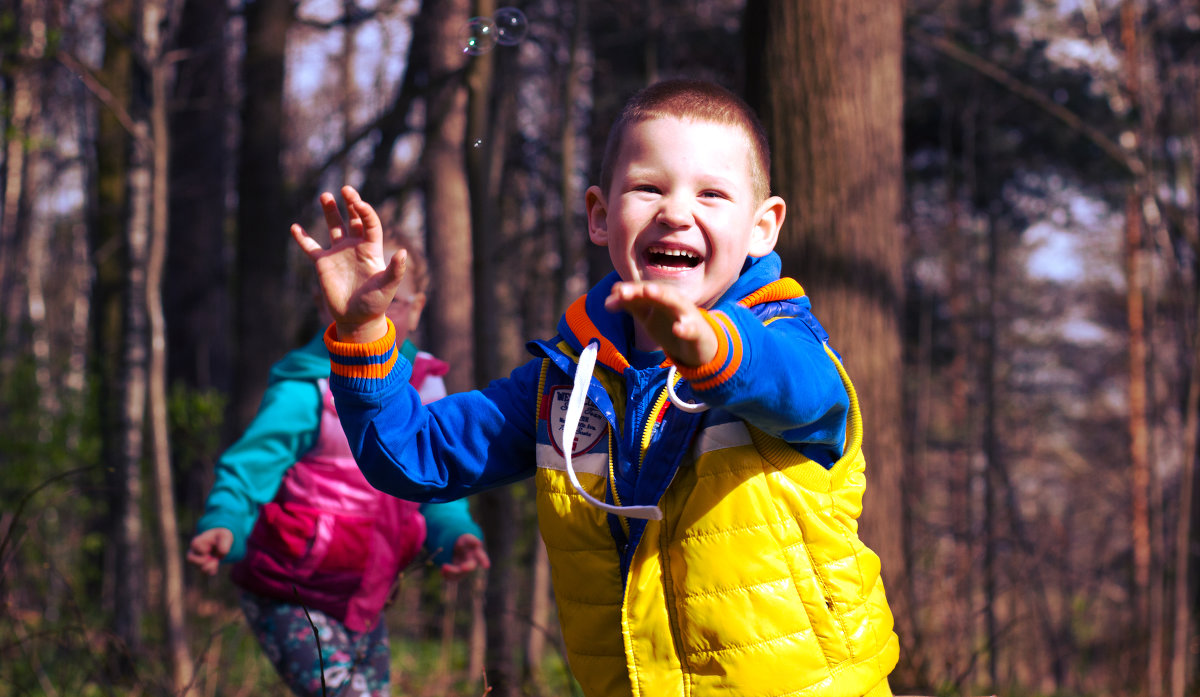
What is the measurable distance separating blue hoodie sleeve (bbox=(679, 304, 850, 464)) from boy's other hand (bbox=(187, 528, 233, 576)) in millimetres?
1886

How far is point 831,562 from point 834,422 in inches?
9.3

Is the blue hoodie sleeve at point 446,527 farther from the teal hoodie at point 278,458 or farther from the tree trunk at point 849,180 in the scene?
the tree trunk at point 849,180

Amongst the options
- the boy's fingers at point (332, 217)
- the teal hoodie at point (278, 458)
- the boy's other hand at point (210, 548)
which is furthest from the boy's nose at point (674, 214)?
the boy's other hand at point (210, 548)

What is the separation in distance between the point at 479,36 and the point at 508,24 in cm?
14

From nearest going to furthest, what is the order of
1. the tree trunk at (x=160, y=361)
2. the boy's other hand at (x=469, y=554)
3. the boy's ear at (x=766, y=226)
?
the boy's ear at (x=766, y=226), the boy's other hand at (x=469, y=554), the tree trunk at (x=160, y=361)

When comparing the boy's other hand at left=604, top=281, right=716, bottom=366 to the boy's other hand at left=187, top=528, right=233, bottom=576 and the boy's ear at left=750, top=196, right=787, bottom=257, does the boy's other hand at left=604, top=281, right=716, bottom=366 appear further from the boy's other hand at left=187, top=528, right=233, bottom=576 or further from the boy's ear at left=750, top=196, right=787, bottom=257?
the boy's other hand at left=187, top=528, right=233, bottom=576

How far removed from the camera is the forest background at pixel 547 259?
355 cm

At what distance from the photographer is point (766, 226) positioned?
196 centimetres

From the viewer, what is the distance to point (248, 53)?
882 centimetres

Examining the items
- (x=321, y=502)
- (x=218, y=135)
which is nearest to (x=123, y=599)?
(x=321, y=502)

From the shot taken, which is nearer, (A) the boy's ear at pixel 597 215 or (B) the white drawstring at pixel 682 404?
(B) the white drawstring at pixel 682 404

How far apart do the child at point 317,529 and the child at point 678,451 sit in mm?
1270

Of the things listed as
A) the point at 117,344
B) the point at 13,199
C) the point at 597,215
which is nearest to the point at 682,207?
the point at 597,215

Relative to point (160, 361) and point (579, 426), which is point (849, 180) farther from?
point (160, 361)
